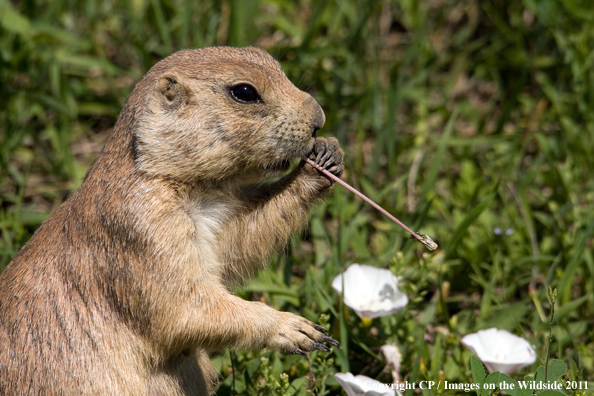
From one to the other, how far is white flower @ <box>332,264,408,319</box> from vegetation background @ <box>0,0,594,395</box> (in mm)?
137

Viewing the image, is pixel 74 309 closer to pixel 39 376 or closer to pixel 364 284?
pixel 39 376

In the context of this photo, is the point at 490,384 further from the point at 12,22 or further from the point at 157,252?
the point at 12,22

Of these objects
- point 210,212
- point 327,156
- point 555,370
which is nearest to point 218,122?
point 210,212

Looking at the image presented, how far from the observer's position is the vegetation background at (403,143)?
407cm

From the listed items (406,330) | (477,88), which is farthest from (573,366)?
(477,88)

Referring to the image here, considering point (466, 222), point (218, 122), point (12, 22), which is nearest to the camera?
point (218, 122)

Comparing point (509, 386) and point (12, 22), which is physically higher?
point (12, 22)

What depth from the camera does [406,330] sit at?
4.00m

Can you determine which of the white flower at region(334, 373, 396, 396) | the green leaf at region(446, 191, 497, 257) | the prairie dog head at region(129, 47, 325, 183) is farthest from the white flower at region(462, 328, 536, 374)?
the prairie dog head at region(129, 47, 325, 183)

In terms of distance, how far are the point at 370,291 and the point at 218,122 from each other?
4.49 ft

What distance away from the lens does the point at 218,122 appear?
10.4ft

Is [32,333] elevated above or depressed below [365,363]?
above

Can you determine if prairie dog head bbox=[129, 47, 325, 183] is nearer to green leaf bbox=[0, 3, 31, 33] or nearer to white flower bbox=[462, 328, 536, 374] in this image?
white flower bbox=[462, 328, 536, 374]

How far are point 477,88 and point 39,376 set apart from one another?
199 inches
